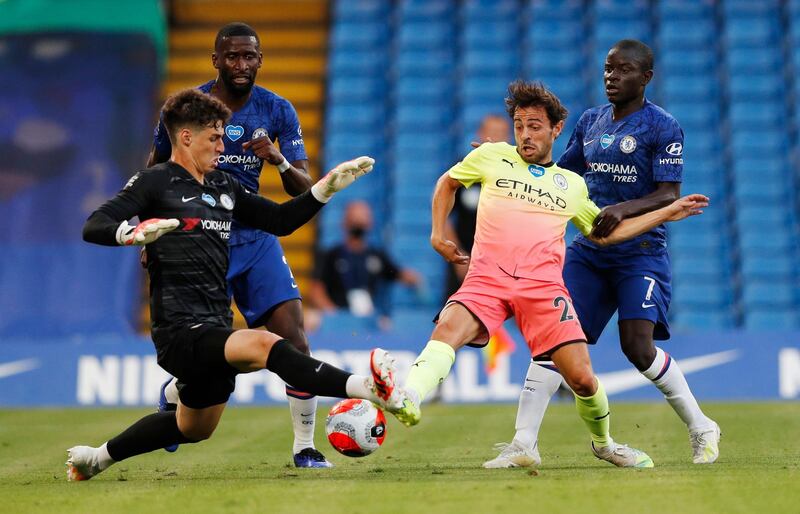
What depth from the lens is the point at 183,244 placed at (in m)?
6.10

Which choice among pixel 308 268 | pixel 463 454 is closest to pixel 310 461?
pixel 463 454

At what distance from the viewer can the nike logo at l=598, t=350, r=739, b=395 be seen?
13.3 m

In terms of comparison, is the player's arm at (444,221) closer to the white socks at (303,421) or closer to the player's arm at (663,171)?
the player's arm at (663,171)

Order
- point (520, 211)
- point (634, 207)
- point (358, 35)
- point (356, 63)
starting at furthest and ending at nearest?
point (358, 35), point (356, 63), point (634, 207), point (520, 211)

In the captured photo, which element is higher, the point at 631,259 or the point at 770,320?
the point at 631,259

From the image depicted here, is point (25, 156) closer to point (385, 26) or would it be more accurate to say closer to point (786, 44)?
point (385, 26)

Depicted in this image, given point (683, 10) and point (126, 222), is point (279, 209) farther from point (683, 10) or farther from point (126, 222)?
point (683, 10)

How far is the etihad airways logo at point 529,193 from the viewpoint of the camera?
679 cm

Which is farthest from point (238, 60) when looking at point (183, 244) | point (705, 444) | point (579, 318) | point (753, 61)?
point (753, 61)

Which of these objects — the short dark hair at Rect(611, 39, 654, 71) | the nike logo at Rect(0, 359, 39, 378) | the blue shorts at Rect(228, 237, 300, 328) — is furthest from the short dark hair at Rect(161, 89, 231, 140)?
the nike logo at Rect(0, 359, 39, 378)

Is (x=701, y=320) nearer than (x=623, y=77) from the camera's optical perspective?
No

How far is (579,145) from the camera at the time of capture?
769 cm

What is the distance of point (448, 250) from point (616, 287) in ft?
4.13

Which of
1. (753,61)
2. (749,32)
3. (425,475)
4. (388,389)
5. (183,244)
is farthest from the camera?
(749,32)
